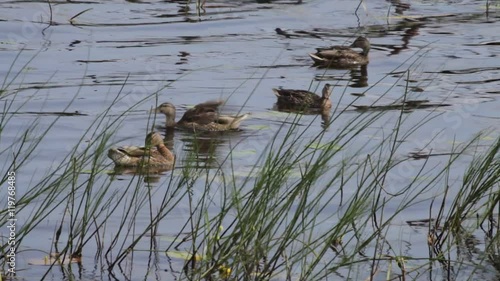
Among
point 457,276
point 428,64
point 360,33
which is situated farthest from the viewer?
point 360,33

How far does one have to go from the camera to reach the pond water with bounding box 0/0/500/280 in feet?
31.7

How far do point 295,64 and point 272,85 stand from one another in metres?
1.55

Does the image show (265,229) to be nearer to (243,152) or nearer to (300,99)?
(243,152)

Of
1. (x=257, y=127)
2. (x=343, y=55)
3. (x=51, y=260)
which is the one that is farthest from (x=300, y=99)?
(x=51, y=260)

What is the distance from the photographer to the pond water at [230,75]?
9.66 metres

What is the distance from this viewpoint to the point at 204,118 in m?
11.9

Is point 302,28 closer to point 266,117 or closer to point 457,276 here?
point 266,117

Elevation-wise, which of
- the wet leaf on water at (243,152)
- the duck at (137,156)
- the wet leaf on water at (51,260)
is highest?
the wet leaf on water at (51,260)

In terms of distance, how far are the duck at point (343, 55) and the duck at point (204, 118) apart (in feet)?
10.0

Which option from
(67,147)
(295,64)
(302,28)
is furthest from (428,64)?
(67,147)

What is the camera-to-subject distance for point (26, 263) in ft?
24.0

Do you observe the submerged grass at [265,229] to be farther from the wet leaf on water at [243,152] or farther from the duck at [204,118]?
the duck at [204,118]

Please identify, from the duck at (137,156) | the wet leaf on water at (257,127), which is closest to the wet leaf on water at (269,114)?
the wet leaf on water at (257,127)

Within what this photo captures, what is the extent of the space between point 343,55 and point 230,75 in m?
1.59
